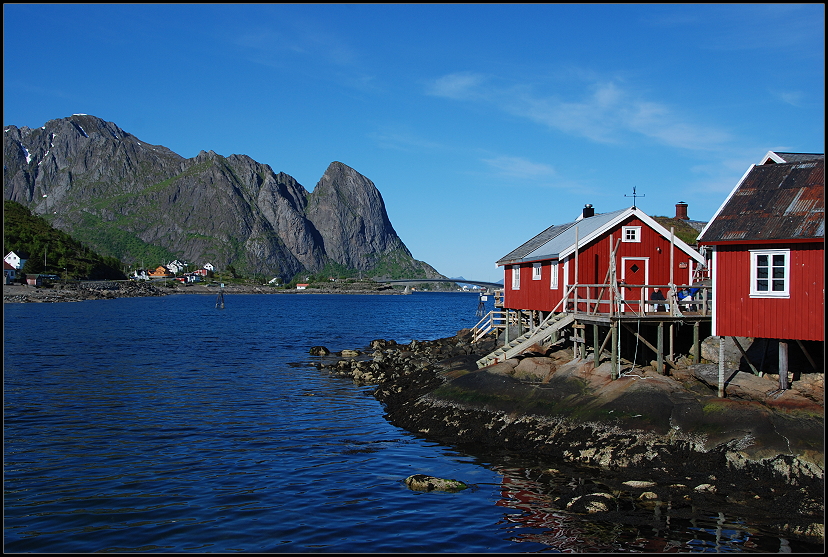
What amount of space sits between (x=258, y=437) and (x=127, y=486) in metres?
6.15

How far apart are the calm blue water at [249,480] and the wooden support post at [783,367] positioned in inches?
282

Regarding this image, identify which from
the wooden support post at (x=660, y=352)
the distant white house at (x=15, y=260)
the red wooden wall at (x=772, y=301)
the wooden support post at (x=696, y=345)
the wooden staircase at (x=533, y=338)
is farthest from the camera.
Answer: the distant white house at (x=15, y=260)

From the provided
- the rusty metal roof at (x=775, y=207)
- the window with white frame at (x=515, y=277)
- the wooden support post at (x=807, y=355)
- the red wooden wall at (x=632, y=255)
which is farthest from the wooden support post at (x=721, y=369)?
the window with white frame at (x=515, y=277)

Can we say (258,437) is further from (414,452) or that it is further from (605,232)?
(605,232)

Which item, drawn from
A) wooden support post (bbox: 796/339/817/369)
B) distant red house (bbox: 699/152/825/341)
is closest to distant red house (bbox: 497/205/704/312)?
distant red house (bbox: 699/152/825/341)

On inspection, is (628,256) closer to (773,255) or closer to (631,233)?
(631,233)

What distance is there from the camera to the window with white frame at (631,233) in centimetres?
2951

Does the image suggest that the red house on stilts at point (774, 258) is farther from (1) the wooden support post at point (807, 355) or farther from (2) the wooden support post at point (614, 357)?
(2) the wooden support post at point (614, 357)

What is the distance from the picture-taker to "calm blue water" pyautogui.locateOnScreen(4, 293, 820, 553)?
13609mm

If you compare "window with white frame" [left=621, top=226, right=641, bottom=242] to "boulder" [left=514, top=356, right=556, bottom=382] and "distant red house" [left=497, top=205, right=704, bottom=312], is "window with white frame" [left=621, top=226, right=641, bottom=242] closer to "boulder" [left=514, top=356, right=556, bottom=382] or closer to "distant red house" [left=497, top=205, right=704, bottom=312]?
"distant red house" [left=497, top=205, right=704, bottom=312]

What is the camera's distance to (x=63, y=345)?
5147 cm

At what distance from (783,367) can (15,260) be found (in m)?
→ 177

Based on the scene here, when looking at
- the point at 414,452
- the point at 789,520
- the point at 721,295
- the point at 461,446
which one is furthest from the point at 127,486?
the point at 721,295

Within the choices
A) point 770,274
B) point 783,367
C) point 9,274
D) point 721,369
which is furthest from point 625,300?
point 9,274
